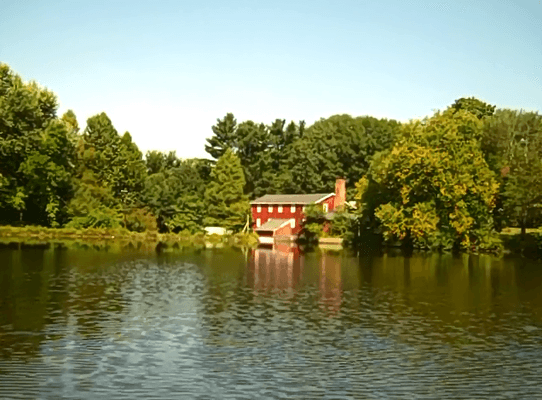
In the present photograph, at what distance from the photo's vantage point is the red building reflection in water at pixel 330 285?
117 feet

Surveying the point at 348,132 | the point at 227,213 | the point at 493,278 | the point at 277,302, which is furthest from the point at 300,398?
the point at 348,132

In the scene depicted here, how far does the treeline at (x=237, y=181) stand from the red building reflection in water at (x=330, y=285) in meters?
19.9

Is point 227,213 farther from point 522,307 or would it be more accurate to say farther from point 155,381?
point 155,381

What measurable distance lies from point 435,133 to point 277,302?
52613 mm

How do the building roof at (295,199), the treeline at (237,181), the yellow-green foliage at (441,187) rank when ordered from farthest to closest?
the building roof at (295,199), the treeline at (237,181), the yellow-green foliage at (441,187)

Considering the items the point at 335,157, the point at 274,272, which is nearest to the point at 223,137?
the point at 335,157

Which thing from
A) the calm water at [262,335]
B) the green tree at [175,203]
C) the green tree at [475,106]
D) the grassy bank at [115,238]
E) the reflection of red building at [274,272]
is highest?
the green tree at [475,106]

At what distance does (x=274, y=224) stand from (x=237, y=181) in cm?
980

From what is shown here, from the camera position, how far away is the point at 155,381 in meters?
19.3

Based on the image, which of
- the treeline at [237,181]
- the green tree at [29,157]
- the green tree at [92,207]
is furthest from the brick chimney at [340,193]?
the green tree at [29,157]

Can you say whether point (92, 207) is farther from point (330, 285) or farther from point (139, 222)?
point (330, 285)

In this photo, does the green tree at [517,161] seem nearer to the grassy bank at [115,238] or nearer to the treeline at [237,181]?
the treeline at [237,181]

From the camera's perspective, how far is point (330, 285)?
45.1 meters

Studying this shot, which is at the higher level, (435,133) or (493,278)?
(435,133)
